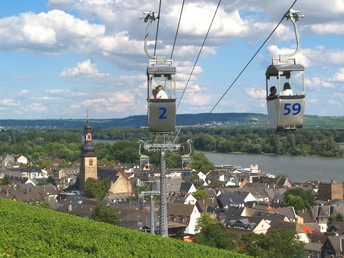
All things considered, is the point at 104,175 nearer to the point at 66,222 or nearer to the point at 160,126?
the point at 66,222

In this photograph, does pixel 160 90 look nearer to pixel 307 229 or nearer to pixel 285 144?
pixel 307 229

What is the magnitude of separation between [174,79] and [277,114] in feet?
7.27

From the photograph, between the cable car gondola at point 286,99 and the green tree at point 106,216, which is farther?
the green tree at point 106,216

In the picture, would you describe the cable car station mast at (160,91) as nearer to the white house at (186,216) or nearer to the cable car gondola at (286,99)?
the cable car gondola at (286,99)

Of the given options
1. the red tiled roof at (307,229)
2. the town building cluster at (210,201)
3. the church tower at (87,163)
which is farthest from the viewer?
the church tower at (87,163)

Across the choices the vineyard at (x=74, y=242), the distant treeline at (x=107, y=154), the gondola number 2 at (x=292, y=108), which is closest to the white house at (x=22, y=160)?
the distant treeline at (x=107, y=154)

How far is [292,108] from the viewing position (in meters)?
8.73

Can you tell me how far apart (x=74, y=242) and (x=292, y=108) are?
→ 21.3 feet

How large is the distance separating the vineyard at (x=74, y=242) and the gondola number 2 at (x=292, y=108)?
500 centimetres

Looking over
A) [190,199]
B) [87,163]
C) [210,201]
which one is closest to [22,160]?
[87,163]

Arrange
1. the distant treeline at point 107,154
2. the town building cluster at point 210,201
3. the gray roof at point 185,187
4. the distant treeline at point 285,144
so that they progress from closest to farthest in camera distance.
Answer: the town building cluster at point 210,201
the gray roof at point 185,187
the distant treeline at point 107,154
the distant treeline at point 285,144

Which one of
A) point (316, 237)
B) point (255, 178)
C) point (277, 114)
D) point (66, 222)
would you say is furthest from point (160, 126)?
point (255, 178)

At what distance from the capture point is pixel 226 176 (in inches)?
3169

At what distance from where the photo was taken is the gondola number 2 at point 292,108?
870 centimetres
